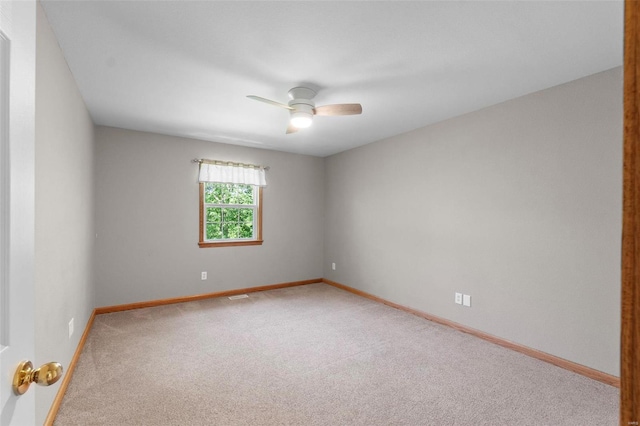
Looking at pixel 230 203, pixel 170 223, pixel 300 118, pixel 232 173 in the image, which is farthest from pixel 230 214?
pixel 300 118

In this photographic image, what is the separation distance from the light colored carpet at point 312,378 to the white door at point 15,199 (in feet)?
5.22

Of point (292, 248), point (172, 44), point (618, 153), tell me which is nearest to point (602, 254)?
point (618, 153)

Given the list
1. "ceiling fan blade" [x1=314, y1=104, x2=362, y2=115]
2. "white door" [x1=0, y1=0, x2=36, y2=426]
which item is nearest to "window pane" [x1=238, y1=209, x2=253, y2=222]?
"ceiling fan blade" [x1=314, y1=104, x2=362, y2=115]

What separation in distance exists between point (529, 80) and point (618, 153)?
85cm

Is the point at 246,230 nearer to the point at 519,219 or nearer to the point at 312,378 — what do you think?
the point at 312,378

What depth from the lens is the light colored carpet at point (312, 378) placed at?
1989 millimetres

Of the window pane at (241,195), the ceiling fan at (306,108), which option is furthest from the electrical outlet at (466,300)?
the window pane at (241,195)

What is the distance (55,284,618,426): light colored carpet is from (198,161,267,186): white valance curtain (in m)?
2.00

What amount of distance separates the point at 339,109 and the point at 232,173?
256cm

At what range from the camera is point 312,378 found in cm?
242

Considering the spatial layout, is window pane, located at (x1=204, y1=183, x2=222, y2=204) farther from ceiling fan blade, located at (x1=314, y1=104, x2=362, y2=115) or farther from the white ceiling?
ceiling fan blade, located at (x1=314, y1=104, x2=362, y2=115)

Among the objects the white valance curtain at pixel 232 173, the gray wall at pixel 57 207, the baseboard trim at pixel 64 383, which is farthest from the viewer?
the white valance curtain at pixel 232 173

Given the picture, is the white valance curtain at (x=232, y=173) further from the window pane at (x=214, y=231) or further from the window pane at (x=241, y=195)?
the window pane at (x=214, y=231)

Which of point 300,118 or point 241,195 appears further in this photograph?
point 241,195
